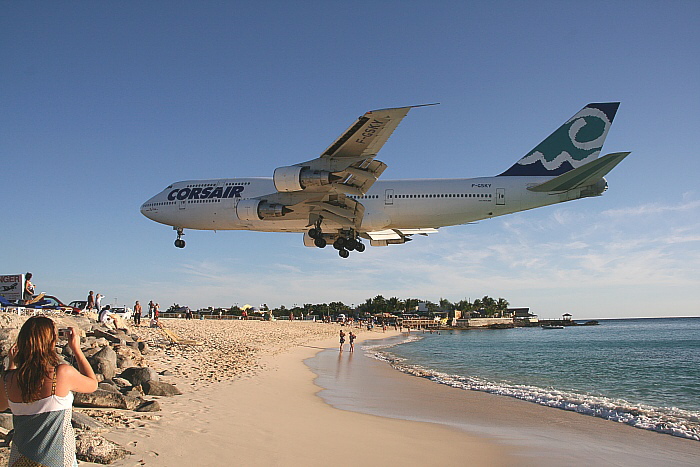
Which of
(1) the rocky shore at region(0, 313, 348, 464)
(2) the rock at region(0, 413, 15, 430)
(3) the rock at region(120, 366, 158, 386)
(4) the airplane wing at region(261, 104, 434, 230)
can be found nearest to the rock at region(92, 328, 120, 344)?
(1) the rocky shore at region(0, 313, 348, 464)

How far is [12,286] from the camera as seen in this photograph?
2102cm

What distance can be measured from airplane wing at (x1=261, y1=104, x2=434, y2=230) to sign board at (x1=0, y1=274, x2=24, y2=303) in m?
10.5

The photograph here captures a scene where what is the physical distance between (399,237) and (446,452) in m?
17.6

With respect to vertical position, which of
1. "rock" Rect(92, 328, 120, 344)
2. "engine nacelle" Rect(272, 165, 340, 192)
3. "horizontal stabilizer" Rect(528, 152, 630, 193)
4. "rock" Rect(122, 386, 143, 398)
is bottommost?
"rock" Rect(122, 386, 143, 398)

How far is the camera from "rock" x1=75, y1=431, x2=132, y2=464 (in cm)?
679

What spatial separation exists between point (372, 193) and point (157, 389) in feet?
42.8

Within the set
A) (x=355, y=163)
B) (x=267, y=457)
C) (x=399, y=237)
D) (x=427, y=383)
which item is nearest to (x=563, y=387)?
(x=427, y=383)

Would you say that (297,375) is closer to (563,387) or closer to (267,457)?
(563,387)

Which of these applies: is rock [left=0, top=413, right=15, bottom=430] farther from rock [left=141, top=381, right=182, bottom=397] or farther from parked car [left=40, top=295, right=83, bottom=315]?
parked car [left=40, top=295, right=83, bottom=315]

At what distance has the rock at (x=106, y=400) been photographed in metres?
9.41

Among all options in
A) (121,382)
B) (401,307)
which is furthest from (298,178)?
(401,307)

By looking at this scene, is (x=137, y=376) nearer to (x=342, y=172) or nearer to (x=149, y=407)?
(x=149, y=407)

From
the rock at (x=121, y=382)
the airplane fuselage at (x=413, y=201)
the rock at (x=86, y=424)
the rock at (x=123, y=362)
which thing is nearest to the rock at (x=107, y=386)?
the rock at (x=121, y=382)

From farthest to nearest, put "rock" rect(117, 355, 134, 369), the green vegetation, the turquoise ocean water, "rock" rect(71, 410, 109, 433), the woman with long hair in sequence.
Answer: the green vegetation → the turquoise ocean water → "rock" rect(117, 355, 134, 369) → "rock" rect(71, 410, 109, 433) → the woman with long hair
